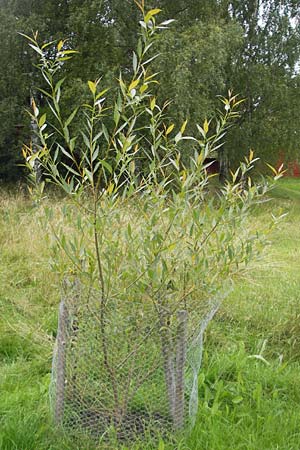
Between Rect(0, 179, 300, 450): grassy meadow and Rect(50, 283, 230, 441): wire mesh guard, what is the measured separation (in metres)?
0.12

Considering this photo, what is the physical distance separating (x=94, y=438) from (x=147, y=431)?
25 centimetres

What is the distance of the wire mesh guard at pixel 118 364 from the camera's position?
7.16 feet

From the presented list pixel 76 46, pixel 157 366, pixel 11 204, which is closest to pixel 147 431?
pixel 157 366

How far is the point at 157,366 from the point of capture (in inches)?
88.6

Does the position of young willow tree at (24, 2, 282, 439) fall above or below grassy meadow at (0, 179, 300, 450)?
above

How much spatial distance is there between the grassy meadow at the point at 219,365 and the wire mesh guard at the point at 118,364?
12 centimetres

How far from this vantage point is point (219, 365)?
9.73 feet

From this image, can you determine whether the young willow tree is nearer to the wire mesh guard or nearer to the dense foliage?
the wire mesh guard

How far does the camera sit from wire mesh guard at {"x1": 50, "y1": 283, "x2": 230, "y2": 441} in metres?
2.18

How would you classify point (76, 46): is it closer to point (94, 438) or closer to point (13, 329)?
point (13, 329)

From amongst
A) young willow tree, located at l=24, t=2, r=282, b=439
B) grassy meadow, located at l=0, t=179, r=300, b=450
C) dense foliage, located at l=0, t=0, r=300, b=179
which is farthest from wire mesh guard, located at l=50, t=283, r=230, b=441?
dense foliage, located at l=0, t=0, r=300, b=179

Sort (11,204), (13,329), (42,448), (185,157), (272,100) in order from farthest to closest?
(272,100) < (185,157) < (11,204) < (13,329) < (42,448)

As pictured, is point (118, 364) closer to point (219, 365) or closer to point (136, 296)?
point (136, 296)

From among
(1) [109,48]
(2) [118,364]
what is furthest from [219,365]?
(1) [109,48]
